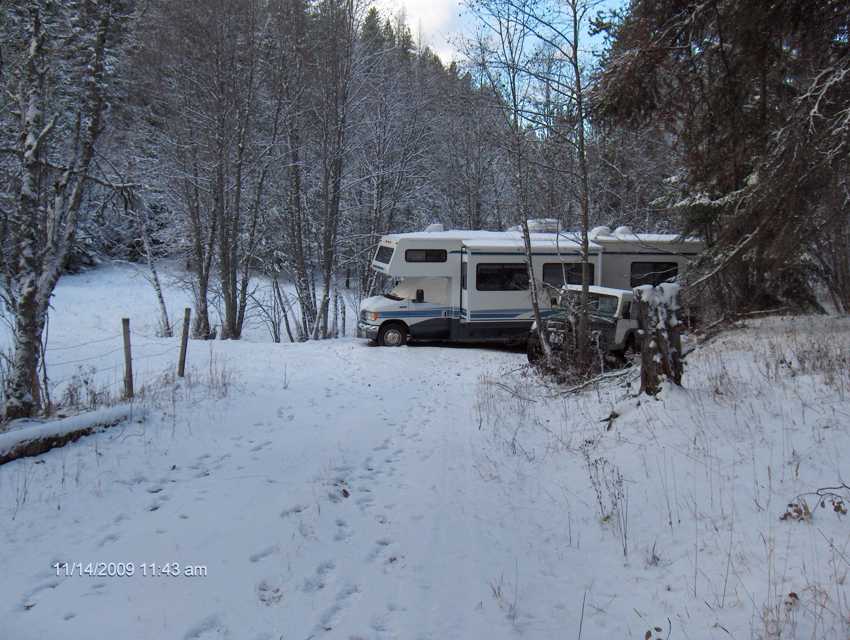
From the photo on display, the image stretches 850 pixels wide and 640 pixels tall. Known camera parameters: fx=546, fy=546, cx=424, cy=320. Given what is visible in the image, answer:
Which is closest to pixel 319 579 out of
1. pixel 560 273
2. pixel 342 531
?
pixel 342 531

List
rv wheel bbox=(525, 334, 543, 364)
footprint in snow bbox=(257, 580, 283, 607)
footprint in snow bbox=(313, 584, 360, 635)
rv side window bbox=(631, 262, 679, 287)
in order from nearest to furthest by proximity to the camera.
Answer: footprint in snow bbox=(313, 584, 360, 635) < footprint in snow bbox=(257, 580, 283, 607) < rv wheel bbox=(525, 334, 543, 364) < rv side window bbox=(631, 262, 679, 287)

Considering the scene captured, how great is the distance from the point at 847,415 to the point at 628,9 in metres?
7.39

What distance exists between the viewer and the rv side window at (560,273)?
51.1 ft

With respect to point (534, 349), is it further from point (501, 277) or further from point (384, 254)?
point (384, 254)

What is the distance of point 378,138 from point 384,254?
7.58 metres

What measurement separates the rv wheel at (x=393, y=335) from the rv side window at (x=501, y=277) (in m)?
2.47

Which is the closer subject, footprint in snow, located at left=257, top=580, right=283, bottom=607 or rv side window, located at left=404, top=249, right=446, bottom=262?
footprint in snow, located at left=257, top=580, right=283, bottom=607

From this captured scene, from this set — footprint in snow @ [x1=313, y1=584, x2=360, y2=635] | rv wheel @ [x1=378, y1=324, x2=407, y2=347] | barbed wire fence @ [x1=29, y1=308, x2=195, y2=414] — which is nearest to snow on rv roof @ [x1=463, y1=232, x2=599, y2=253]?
rv wheel @ [x1=378, y1=324, x2=407, y2=347]

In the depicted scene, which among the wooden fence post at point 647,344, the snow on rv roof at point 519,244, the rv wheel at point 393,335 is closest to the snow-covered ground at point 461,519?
the wooden fence post at point 647,344

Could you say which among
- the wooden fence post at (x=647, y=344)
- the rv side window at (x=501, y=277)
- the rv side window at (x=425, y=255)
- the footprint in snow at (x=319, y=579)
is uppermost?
the rv side window at (x=425, y=255)

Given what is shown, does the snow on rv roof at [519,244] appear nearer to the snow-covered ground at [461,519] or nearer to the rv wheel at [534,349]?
the rv wheel at [534,349]

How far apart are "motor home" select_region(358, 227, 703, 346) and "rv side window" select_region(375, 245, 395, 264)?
0.03 meters

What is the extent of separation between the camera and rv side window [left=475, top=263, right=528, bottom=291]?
15211 mm

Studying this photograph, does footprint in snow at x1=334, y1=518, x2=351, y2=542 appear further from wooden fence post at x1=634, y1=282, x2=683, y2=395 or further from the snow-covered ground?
wooden fence post at x1=634, y1=282, x2=683, y2=395
